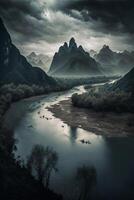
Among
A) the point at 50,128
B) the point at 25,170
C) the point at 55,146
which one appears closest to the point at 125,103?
the point at 50,128

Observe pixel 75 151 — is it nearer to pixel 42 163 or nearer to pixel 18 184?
pixel 42 163

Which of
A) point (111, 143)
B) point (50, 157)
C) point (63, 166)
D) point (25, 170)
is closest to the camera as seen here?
point (50, 157)

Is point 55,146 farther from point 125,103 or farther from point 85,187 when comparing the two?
point 125,103

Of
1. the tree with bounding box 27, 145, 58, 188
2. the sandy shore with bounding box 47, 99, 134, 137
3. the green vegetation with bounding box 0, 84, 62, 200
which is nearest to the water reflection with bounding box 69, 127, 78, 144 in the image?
the sandy shore with bounding box 47, 99, 134, 137

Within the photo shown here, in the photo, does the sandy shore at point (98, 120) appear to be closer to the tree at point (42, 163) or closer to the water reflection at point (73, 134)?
the water reflection at point (73, 134)

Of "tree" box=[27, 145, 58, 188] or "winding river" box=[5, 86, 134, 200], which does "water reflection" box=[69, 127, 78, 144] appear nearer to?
"winding river" box=[5, 86, 134, 200]
